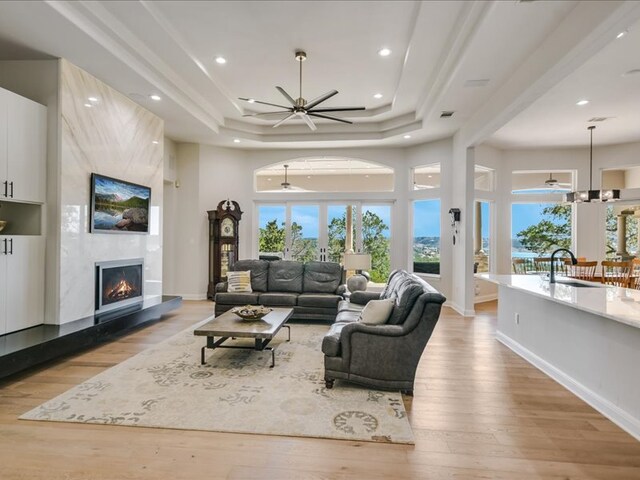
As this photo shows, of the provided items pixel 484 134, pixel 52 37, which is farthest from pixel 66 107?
pixel 484 134

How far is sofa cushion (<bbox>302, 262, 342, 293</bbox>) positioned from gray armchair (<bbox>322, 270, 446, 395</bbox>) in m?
2.70

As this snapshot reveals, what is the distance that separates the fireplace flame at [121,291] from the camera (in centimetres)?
484

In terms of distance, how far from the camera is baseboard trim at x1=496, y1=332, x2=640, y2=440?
97.2 inches

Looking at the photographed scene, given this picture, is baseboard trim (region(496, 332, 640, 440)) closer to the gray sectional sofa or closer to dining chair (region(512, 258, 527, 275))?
the gray sectional sofa

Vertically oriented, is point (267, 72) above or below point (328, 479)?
above

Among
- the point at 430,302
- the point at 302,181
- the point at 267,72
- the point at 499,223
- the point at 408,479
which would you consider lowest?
the point at 408,479

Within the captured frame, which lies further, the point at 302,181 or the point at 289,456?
the point at 302,181

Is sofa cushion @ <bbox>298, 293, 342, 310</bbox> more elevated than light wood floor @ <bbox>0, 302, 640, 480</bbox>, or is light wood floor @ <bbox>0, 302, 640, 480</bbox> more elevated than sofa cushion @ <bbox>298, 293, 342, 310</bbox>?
sofa cushion @ <bbox>298, 293, 342, 310</bbox>

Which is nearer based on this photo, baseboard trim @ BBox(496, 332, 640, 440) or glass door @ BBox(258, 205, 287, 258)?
baseboard trim @ BBox(496, 332, 640, 440)

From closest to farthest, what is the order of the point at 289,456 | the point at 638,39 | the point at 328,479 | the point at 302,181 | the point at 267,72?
1. the point at 328,479
2. the point at 289,456
3. the point at 638,39
4. the point at 267,72
5. the point at 302,181

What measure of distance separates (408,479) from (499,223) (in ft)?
22.9

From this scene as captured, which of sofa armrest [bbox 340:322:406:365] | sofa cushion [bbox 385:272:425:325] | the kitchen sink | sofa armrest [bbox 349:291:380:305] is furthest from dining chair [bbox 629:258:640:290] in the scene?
sofa armrest [bbox 340:322:406:365]

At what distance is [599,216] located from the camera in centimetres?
754

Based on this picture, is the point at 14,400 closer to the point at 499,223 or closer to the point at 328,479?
the point at 328,479
